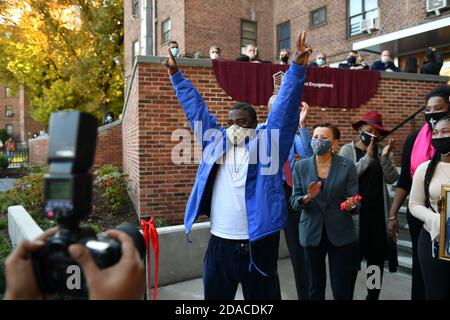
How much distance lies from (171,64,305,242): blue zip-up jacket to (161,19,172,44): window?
616 inches

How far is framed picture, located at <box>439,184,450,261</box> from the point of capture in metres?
2.46

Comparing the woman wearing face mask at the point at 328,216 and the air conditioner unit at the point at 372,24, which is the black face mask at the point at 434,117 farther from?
the air conditioner unit at the point at 372,24

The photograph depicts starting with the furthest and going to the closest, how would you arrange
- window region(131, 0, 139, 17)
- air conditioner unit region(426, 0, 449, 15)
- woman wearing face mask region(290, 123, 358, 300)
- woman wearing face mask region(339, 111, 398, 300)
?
window region(131, 0, 139, 17) → air conditioner unit region(426, 0, 449, 15) → woman wearing face mask region(339, 111, 398, 300) → woman wearing face mask region(290, 123, 358, 300)

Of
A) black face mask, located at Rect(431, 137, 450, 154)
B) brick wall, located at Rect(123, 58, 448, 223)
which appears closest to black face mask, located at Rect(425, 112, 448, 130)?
black face mask, located at Rect(431, 137, 450, 154)

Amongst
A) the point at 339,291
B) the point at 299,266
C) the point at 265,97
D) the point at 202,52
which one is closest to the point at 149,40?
the point at 265,97

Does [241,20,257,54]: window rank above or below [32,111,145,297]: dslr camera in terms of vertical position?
above

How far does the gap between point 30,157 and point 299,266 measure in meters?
21.9

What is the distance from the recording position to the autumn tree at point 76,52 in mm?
21469

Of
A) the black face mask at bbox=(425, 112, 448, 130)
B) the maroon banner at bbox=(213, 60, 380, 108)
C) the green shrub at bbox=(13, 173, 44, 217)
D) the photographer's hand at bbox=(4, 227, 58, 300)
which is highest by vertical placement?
the maroon banner at bbox=(213, 60, 380, 108)

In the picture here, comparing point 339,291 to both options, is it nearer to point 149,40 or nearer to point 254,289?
point 254,289

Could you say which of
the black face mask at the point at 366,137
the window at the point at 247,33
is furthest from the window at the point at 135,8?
the black face mask at the point at 366,137

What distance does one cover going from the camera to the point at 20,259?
1.20 metres

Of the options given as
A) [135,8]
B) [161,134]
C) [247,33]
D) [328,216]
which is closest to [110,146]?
[161,134]
